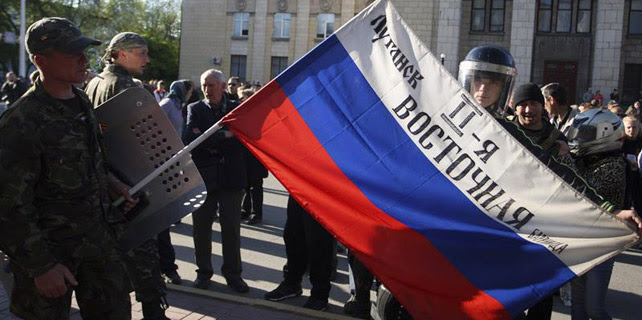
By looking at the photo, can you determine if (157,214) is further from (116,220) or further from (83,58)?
(83,58)

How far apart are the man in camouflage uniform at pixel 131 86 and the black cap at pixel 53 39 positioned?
1.20m

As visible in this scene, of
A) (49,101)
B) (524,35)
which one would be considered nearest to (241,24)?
(524,35)

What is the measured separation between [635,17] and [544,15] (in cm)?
469

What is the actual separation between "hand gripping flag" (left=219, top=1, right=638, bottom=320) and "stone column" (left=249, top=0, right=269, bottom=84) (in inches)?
1682

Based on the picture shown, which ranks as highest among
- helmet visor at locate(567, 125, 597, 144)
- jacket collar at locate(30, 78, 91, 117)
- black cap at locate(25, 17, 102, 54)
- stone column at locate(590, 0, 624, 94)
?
stone column at locate(590, 0, 624, 94)

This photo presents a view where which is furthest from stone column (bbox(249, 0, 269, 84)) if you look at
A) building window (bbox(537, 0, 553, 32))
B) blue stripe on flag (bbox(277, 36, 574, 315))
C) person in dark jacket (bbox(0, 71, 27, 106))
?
blue stripe on flag (bbox(277, 36, 574, 315))

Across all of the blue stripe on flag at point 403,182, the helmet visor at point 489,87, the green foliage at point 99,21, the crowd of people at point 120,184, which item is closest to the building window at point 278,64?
the green foliage at point 99,21

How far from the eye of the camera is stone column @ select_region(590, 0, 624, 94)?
3628 centimetres

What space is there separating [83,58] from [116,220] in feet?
2.89

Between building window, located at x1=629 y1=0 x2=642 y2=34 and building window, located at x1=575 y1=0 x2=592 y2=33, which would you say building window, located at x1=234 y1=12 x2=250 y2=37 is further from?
building window, located at x1=629 y1=0 x2=642 y2=34

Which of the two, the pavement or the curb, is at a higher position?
the curb

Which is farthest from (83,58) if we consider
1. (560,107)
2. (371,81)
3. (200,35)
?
(200,35)

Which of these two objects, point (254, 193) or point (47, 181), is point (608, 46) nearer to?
point (254, 193)

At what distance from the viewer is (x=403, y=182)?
11.9 feet
